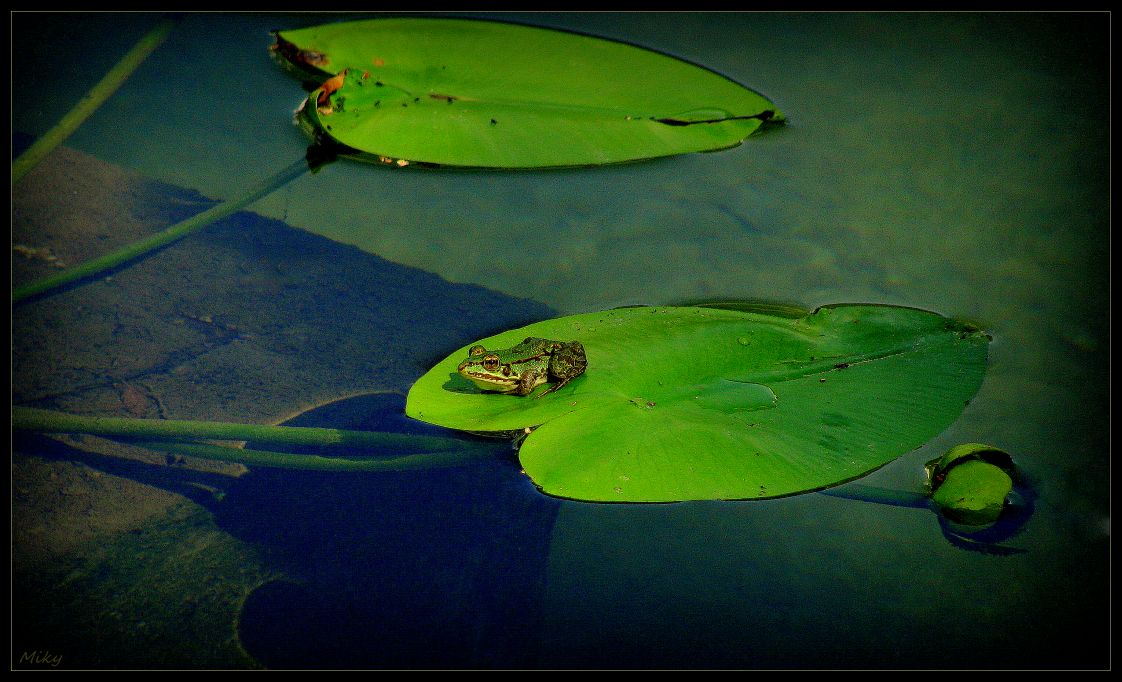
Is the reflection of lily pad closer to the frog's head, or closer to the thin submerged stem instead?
the frog's head

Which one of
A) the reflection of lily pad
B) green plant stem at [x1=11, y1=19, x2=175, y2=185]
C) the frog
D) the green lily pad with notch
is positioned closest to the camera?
the reflection of lily pad

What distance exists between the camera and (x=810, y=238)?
3.31 meters

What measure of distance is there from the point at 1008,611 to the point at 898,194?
190 centimetres

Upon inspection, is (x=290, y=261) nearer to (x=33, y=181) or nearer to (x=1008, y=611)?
(x=33, y=181)

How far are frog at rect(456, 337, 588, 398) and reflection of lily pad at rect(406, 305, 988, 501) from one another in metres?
0.04

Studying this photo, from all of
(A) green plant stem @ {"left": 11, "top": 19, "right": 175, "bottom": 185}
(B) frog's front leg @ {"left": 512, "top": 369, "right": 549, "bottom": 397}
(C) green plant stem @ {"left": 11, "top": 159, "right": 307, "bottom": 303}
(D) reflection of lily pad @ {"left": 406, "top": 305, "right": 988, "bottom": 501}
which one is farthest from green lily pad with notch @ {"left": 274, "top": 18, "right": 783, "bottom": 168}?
(B) frog's front leg @ {"left": 512, "top": 369, "right": 549, "bottom": 397}

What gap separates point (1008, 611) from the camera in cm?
221

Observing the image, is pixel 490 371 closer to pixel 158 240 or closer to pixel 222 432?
pixel 222 432

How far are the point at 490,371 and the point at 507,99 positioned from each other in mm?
1624

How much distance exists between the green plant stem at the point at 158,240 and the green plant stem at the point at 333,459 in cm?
99

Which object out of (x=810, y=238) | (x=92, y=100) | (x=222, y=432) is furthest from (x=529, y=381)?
(x=92, y=100)

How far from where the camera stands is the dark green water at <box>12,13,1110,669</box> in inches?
87.4

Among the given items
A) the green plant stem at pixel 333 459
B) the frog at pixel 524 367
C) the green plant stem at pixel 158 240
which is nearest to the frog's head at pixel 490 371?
the frog at pixel 524 367

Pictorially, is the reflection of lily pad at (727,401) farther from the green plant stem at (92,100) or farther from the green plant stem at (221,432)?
the green plant stem at (92,100)
